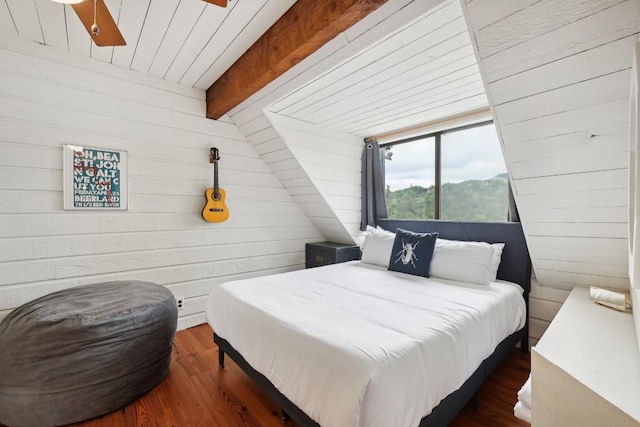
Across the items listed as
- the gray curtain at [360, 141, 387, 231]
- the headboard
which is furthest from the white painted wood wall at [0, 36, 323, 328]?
the headboard

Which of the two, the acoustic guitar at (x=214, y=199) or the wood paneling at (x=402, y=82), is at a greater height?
the wood paneling at (x=402, y=82)

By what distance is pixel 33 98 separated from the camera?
2.05m

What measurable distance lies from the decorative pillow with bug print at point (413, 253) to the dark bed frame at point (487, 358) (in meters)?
0.43

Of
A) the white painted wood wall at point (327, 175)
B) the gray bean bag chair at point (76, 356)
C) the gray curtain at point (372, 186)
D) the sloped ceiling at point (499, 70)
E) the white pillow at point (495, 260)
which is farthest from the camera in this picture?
the gray curtain at point (372, 186)

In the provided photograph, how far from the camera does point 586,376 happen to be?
1053 mm

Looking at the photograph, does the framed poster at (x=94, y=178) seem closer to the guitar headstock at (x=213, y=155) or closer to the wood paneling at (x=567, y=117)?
the guitar headstock at (x=213, y=155)

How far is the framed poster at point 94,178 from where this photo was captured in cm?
218

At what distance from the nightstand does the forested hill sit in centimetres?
69

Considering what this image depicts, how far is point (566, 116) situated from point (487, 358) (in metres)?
1.40

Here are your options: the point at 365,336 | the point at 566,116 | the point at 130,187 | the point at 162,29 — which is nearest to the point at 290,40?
the point at 162,29

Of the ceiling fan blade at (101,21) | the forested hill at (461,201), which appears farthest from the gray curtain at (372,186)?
the ceiling fan blade at (101,21)

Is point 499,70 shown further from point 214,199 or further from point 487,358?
point 214,199

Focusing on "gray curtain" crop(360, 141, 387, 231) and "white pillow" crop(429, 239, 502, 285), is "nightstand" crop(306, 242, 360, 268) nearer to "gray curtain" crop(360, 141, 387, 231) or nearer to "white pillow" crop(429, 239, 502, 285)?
"gray curtain" crop(360, 141, 387, 231)

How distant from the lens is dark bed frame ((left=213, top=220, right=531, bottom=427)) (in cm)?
136
